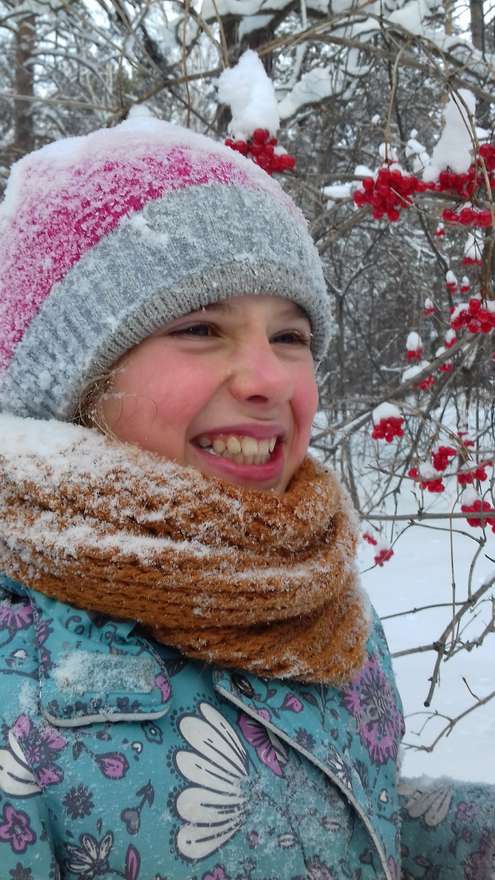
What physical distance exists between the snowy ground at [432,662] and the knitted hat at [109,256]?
42.1 inches

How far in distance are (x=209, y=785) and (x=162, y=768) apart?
0.20ft

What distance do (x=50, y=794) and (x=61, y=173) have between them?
76 cm

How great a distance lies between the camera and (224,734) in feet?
2.70

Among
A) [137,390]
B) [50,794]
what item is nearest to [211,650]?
[50,794]

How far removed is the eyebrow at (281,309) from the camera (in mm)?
953

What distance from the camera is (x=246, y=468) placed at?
94 cm

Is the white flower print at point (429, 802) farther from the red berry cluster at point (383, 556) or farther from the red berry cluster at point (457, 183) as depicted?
the red berry cluster at point (383, 556)

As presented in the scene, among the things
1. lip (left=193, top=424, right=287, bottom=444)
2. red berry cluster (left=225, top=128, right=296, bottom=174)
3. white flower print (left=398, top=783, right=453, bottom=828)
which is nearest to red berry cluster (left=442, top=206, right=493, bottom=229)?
red berry cluster (left=225, top=128, right=296, bottom=174)

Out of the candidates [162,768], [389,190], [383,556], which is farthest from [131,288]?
[383,556]

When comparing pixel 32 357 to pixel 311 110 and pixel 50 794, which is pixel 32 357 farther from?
pixel 311 110

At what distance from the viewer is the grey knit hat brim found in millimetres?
920

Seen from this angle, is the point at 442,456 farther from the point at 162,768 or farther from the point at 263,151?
the point at 162,768

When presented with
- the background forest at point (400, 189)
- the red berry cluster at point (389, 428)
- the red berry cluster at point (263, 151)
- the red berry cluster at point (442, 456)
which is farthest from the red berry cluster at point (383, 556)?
the red berry cluster at point (263, 151)

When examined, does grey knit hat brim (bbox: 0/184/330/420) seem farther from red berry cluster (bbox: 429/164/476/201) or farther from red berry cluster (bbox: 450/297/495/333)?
red berry cluster (bbox: 450/297/495/333)
